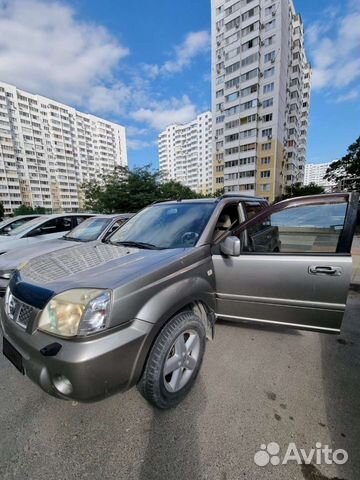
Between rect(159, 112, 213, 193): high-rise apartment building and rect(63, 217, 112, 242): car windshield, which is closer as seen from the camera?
rect(63, 217, 112, 242): car windshield

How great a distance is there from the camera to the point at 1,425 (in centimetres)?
165

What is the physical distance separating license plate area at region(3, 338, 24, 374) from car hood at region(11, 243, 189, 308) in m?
0.37

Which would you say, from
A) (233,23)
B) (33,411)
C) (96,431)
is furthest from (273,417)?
(233,23)

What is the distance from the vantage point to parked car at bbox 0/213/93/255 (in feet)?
15.6

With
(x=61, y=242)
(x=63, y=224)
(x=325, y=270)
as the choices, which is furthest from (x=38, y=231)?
(x=325, y=270)

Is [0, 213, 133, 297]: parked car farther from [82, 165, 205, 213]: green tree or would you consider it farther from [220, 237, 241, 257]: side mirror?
[82, 165, 205, 213]: green tree

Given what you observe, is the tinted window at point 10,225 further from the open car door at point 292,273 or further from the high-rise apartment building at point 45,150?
the high-rise apartment building at point 45,150

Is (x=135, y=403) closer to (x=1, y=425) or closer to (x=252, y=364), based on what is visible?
(x=1, y=425)

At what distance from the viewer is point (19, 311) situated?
1625 millimetres

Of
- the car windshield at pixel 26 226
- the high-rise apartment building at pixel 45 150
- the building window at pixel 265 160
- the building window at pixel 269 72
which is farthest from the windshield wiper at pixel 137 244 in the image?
the high-rise apartment building at pixel 45 150

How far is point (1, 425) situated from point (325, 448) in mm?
2330

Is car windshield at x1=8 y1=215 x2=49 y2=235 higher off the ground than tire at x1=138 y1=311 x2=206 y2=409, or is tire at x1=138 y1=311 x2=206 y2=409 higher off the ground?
car windshield at x1=8 y1=215 x2=49 y2=235

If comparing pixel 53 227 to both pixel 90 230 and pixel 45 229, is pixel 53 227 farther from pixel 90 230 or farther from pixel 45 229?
pixel 90 230

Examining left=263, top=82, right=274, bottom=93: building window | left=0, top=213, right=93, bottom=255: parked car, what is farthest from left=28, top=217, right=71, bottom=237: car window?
left=263, top=82, right=274, bottom=93: building window
